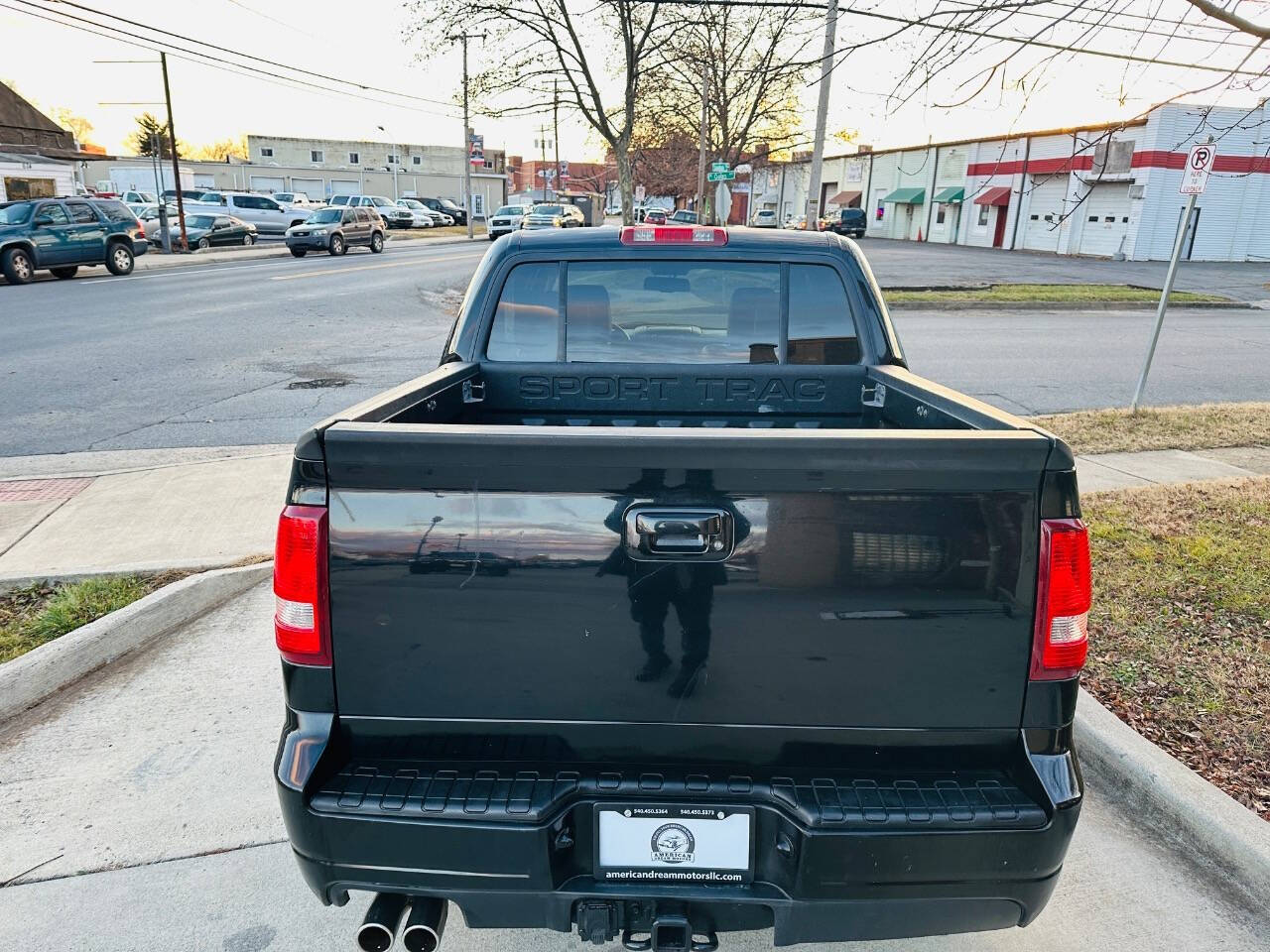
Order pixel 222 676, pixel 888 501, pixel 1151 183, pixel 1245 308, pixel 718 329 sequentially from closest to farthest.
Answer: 1. pixel 888 501
2. pixel 718 329
3. pixel 222 676
4. pixel 1245 308
5. pixel 1151 183

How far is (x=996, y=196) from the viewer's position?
48062 millimetres

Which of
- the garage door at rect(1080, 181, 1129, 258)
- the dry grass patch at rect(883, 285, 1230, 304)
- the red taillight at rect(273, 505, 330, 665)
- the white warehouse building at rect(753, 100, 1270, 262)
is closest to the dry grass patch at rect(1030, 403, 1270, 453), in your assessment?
the red taillight at rect(273, 505, 330, 665)

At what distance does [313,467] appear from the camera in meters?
1.94

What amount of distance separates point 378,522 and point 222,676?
9.16 ft

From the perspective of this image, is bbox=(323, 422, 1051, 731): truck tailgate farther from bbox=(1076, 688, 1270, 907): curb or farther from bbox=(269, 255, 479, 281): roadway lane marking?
bbox=(269, 255, 479, 281): roadway lane marking

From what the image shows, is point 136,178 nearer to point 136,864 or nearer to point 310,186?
point 310,186

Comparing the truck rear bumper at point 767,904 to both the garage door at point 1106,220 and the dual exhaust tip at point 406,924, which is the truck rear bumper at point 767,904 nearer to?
the dual exhaust tip at point 406,924

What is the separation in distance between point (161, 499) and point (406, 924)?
531 cm

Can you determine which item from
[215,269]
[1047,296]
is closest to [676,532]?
[1047,296]

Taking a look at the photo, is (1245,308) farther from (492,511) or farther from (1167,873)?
(492,511)

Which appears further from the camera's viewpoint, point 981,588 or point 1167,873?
point 1167,873

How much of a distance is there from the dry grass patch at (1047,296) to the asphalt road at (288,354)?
84cm

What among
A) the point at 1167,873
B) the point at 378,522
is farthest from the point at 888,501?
the point at 1167,873

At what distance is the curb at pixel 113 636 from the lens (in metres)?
3.95
